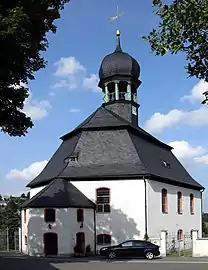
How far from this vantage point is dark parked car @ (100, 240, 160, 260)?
111ft

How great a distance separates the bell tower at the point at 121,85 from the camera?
4972 centimetres

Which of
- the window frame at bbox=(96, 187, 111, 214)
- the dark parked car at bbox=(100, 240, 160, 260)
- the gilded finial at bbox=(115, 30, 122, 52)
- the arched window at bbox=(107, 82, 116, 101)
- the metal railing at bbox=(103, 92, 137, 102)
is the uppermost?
the gilded finial at bbox=(115, 30, 122, 52)

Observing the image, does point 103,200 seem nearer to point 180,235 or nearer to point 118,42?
point 180,235

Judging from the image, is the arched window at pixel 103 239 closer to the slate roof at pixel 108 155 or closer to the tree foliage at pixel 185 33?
the slate roof at pixel 108 155

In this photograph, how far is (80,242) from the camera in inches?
1574

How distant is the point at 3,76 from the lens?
728 inches

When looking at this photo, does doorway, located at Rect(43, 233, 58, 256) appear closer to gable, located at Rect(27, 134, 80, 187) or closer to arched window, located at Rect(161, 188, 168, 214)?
gable, located at Rect(27, 134, 80, 187)

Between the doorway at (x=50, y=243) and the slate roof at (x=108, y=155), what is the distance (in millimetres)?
5679

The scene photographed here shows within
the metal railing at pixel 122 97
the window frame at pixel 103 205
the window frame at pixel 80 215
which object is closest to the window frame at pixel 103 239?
the window frame at pixel 103 205

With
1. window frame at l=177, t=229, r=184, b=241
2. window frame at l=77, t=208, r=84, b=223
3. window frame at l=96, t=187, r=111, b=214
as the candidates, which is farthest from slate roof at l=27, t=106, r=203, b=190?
window frame at l=177, t=229, r=184, b=241

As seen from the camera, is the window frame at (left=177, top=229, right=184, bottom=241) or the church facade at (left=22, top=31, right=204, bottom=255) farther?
the window frame at (left=177, top=229, right=184, bottom=241)

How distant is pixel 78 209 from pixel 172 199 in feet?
35.0

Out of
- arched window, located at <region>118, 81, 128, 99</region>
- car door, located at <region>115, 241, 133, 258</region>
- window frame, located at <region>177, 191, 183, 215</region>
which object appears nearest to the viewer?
car door, located at <region>115, 241, 133, 258</region>

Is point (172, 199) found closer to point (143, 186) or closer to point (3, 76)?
point (143, 186)
